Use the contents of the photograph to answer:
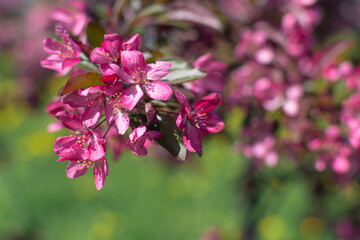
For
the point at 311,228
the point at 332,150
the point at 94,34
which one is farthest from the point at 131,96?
the point at 311,228

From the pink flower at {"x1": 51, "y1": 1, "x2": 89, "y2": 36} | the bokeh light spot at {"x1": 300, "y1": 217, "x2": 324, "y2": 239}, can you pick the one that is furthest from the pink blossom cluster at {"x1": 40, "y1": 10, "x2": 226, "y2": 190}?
the bokeh light spot at {"x1": 300, "y1": 217, "x2": 324, "y2": 239}

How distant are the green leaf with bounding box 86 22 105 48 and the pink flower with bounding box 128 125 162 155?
287mm

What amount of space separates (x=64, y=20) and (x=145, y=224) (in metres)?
3.28

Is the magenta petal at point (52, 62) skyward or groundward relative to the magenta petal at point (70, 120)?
skyward

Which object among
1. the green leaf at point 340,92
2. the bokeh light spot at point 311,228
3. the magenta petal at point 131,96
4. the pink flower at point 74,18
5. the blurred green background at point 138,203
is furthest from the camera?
the blurred green background at point 138,203

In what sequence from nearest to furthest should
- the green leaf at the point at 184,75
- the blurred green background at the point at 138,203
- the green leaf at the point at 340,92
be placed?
the green leaf at the point at 184,75, the green leaf at the point at 340,92, the blurred green background at the point at 138,203

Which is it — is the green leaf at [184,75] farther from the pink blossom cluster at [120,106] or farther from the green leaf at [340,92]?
the green leaf at [340,92]

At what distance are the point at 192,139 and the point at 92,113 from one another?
0.67 ft

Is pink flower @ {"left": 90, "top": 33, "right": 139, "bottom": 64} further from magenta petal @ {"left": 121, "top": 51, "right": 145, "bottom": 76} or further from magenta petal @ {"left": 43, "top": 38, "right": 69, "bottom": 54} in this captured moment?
magenta petal @ {"left": 43, "top": 38, "right": 69, "bottom": 54}

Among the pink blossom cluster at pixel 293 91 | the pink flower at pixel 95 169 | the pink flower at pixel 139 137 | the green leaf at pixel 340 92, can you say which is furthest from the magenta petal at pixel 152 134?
the green leaf at pixel 340 92

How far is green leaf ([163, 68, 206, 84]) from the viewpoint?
728 mm

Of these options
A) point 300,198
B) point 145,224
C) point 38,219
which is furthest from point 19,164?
point 300,198

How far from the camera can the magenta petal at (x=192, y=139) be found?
0.66 metres

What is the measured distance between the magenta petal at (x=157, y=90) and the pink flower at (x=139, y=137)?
6 centimetres
